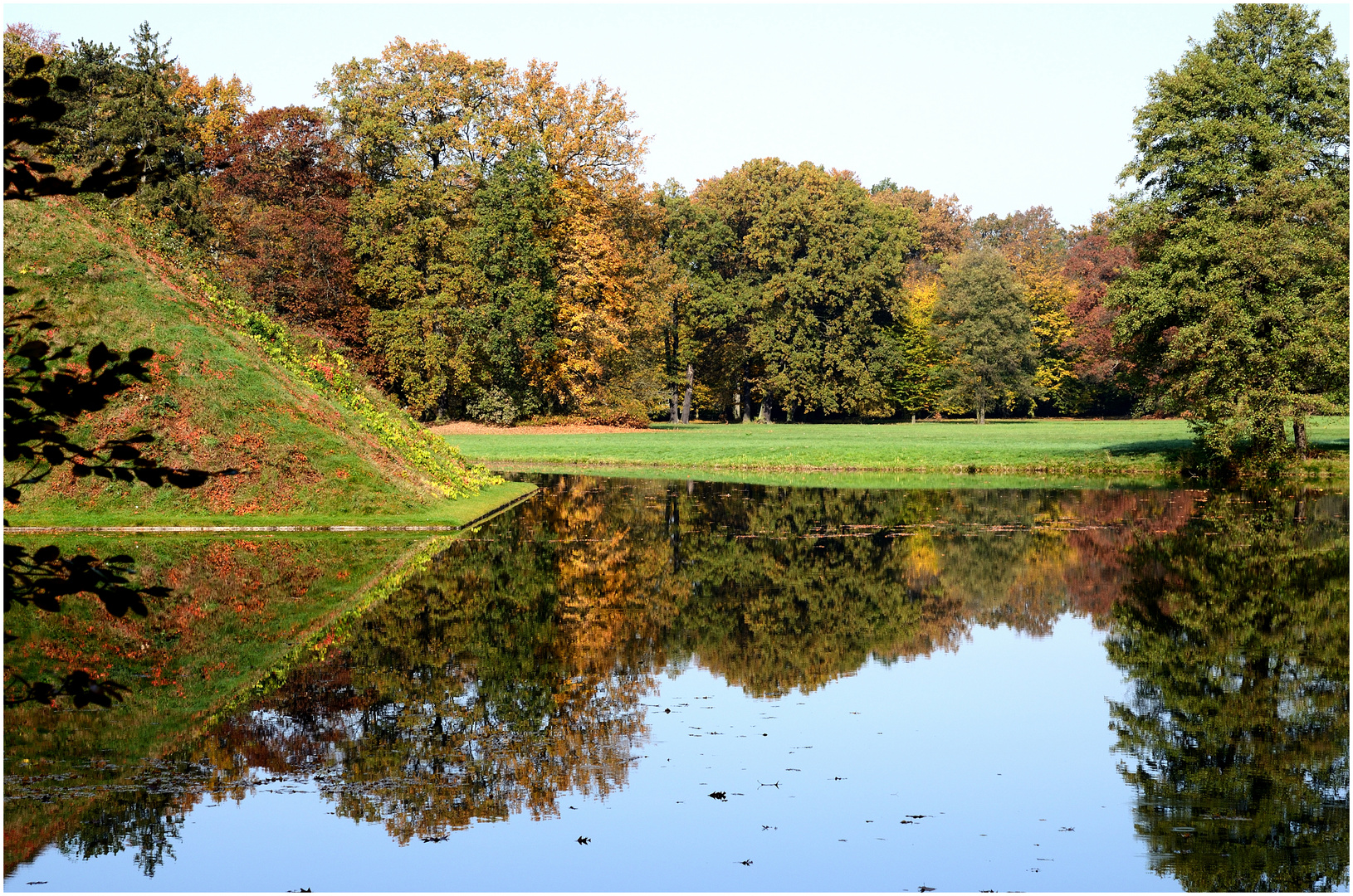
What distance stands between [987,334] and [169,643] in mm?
78561

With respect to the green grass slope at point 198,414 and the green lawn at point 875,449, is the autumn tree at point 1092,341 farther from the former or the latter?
the green grass slope at point 198,414

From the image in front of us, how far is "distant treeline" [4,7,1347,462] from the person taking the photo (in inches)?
1462

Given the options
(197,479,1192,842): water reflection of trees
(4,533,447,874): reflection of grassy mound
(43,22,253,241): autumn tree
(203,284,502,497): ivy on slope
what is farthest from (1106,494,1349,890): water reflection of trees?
(43,22,253,241): autumn tree

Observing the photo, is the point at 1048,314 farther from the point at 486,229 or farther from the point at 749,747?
the point at 749,747

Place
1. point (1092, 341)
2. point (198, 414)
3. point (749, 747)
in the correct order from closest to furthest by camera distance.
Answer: point (749, 747) → point (198, 414) → point (1092, 341)

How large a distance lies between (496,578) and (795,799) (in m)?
10.6

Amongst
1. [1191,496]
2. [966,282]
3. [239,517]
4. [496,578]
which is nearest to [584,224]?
[966,282]

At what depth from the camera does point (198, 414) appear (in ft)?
80.9

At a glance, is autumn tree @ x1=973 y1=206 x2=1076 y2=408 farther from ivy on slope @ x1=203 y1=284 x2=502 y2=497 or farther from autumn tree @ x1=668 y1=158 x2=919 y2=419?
ivy on slope @ x1=203 y1=284 x2=502 y2=497

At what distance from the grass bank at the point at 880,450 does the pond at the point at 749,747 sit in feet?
82.5

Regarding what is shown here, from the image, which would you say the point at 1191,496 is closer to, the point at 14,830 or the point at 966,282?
the point at 14,830

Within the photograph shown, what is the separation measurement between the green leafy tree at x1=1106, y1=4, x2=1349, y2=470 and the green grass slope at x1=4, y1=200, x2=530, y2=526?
69.3 ft

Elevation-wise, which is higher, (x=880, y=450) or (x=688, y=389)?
(x=688, y=389)

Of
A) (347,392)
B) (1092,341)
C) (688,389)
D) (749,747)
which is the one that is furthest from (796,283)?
(749,747)
